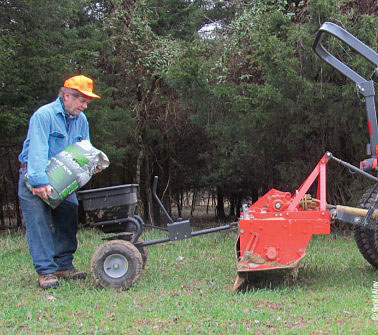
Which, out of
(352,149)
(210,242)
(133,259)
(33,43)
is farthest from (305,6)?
(133,259)

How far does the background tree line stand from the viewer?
8805 millimetres

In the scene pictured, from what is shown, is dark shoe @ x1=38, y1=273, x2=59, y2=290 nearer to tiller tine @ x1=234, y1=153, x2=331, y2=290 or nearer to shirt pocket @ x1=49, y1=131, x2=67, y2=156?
shirt pocket @ x1=49, y1=131, x2=67, y2=156

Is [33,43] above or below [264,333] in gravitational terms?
above

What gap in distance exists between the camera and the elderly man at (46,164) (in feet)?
16.3

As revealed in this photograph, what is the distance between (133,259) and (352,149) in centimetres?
634

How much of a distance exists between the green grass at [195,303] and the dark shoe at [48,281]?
97 mm

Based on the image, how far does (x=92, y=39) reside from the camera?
1294cm

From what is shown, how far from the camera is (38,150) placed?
197 inches

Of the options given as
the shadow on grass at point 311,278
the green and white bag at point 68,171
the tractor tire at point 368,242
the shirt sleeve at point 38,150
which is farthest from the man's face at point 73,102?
the tractor tire at point 368,242

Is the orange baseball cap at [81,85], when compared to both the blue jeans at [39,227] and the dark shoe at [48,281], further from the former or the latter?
the dark shoe at [48,281]

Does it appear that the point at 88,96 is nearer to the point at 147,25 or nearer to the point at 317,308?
the point at 317,308

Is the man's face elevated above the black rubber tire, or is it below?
above

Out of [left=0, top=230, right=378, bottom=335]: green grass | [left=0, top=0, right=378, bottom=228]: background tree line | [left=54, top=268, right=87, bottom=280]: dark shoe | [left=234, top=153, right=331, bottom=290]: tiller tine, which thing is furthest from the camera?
[left=0, top=0, right=378, bottom=228]: background tree line

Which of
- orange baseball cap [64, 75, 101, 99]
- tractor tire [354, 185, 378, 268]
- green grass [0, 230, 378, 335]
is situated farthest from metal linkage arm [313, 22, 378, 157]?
orange baseball cap [64, 75, 101, 99]
